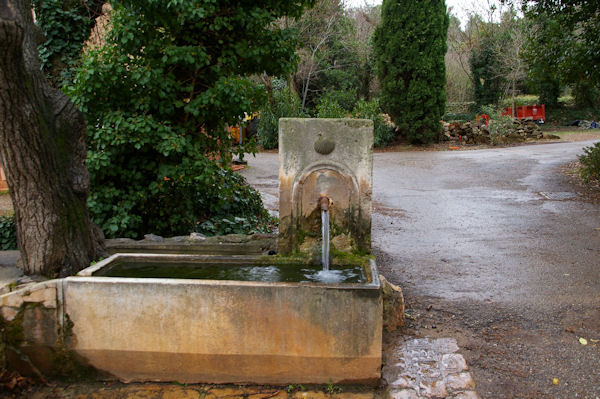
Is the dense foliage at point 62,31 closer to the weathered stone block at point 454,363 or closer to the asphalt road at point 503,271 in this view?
the asphalt road at point 503,271

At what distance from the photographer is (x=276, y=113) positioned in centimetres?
1827

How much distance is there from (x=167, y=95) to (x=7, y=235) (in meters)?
2.42

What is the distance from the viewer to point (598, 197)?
9.00 meters

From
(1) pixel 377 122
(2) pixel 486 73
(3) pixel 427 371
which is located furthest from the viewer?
Answer: (2) pixel 486 73

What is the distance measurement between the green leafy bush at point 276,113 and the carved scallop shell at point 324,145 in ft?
43.1

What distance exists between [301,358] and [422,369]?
0.87 meters

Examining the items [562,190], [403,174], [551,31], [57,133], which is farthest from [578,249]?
[403,174]

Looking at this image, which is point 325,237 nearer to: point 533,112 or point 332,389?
point 332,389

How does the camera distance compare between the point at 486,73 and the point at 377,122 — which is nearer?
the point at 377,122

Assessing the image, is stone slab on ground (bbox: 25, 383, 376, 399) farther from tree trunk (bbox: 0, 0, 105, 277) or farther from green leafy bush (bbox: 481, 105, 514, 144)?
green leafy bush (bbox: 481, 105, 514, 144)

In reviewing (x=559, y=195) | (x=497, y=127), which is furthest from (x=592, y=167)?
(x=497, y=127)

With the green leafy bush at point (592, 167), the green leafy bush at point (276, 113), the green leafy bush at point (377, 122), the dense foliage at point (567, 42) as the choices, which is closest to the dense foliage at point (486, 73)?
the green leafy bush at point (377, 122)

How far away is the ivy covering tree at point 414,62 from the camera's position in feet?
59.6

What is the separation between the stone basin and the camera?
126 inches
